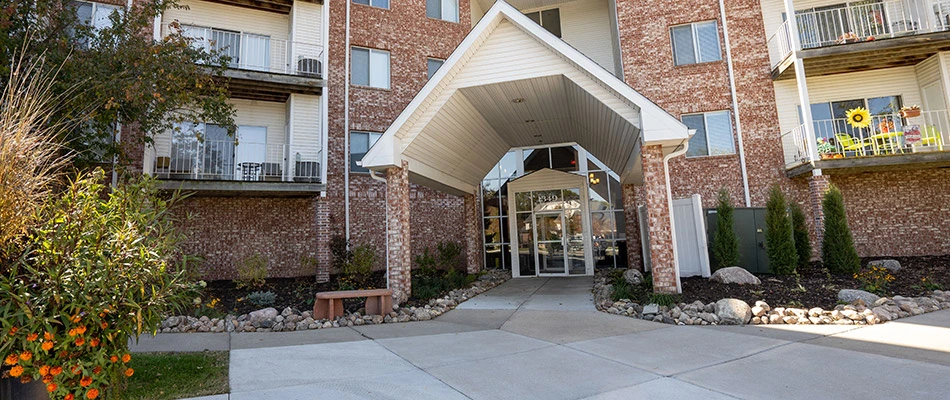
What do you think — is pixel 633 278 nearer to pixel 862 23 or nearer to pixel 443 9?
pixel 862 23

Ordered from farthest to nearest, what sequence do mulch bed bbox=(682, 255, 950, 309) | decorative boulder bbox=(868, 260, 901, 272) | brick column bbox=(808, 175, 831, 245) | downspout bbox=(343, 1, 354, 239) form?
downspout bbox=(343, 1, 354, 239), brick column bbox=(808, 175, 831, 245), decorative boulder bbox=(868, 260, 901, 272), mulch bed bbox=(682, 255, 950, 309)

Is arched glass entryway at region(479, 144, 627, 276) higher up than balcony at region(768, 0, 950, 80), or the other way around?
balcony at region(768, 0, 950, 80)

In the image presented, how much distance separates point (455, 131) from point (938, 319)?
8589 millimetres

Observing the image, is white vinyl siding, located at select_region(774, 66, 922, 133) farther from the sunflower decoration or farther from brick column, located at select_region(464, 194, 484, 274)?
brick column, located at select_region(464, 194, 484, 274)

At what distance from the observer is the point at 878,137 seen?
11.1 metres

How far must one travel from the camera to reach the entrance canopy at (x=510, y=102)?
7.75 meters

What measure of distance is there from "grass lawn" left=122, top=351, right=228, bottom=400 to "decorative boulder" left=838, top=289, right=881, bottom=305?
29.1ft

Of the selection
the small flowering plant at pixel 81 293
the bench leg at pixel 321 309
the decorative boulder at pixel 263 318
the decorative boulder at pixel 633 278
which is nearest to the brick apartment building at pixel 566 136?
the decorative boulder at pixel 633 278

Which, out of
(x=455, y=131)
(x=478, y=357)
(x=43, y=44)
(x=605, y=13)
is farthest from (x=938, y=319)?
(x=43, y=44)

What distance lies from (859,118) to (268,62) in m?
16.5

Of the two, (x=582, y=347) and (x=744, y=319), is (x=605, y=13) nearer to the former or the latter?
(x=744, y=319)

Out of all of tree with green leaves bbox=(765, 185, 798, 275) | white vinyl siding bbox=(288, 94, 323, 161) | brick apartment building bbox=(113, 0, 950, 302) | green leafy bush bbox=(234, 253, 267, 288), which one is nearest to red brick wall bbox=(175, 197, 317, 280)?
brick apartment building bbox=(113, 0, 950, 302)

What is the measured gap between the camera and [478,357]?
5.00 meters

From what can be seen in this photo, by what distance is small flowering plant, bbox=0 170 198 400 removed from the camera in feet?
9.77
